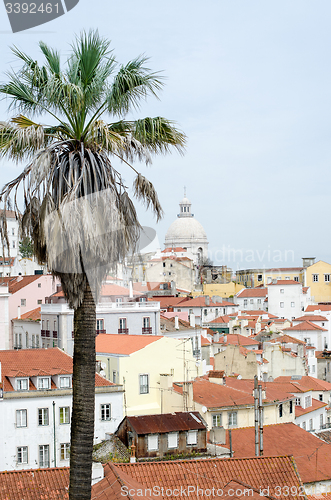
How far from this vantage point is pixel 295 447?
79.5ft

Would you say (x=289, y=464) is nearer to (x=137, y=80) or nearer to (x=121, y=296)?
(x=137, y=80)

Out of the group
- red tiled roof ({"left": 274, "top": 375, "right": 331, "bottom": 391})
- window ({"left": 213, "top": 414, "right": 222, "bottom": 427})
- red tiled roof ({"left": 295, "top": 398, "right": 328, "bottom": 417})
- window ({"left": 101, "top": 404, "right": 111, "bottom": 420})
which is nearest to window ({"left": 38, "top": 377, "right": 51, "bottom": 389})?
window ({"left": 101, "top": 404, "right": 111, "bottom": 420})

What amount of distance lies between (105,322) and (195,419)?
67.1 ft

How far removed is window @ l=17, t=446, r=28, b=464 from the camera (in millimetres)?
25188

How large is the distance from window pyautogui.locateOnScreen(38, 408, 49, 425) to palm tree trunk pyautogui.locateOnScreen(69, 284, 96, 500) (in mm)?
18530

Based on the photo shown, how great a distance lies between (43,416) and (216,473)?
41.1 ft

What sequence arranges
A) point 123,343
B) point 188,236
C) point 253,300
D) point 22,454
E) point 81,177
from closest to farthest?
point 81,177 < point 22,454 < point 123,343 < point 253,300 < point 188,236

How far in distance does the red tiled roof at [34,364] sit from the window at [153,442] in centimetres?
591

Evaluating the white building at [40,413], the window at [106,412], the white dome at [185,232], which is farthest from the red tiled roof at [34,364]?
the white dome at [185,232]

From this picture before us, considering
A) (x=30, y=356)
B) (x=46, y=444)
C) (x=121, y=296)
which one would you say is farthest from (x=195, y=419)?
(x=121, y=296)

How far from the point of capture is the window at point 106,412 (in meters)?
27.8

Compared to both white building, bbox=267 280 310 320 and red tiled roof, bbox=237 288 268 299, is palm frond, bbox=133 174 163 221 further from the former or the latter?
red tiled roof, bbox=237 288 268 299

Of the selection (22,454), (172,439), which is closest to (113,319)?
(22,454)

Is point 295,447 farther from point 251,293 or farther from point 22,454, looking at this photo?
point 251,293
